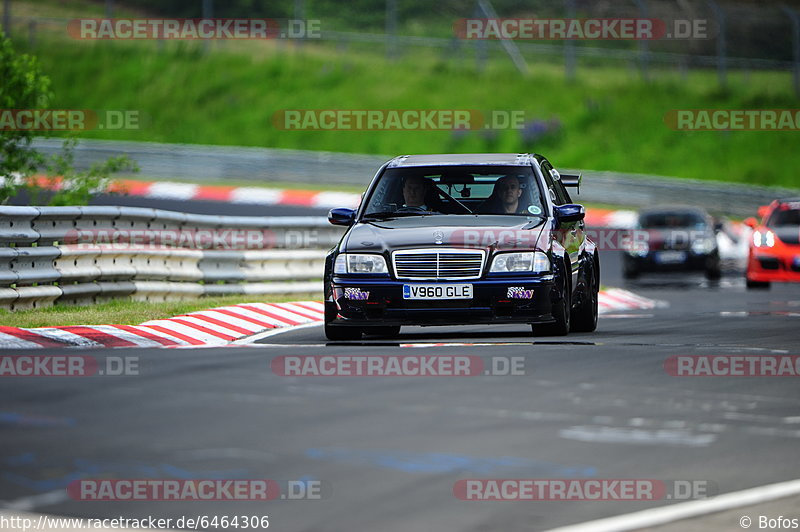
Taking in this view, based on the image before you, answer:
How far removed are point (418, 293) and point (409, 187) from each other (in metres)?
1.40

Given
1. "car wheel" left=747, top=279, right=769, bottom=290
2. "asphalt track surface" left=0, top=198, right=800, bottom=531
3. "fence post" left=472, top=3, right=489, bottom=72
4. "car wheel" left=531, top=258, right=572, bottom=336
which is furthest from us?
"fence post" left=472, top=3, right=489, bottom=72

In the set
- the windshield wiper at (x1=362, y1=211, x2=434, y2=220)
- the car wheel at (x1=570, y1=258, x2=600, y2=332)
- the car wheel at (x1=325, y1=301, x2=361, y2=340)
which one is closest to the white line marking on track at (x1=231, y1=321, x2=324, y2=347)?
the car wheel at (x1=325, y1=301, x2=361, y2=340)

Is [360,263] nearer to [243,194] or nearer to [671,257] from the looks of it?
[671,257]

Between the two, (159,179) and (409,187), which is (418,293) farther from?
(159,179)

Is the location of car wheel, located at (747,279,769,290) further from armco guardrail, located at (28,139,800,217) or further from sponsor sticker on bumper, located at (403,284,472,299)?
armco guardrail, located at (28,139,800,217)

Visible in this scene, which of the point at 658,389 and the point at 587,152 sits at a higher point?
the point at 587,152

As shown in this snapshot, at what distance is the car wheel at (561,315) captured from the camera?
12.7 m

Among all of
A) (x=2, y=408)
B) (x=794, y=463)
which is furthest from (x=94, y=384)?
(x=794, y=463)

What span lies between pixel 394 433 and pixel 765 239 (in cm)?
1629

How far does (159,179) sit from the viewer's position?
131 ft

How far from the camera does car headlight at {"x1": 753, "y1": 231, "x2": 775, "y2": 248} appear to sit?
23.2 metres

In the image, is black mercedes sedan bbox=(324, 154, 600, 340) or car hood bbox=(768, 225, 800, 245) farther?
car hood bbox=(768, 225, 800, 245)

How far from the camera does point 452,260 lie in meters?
12.6

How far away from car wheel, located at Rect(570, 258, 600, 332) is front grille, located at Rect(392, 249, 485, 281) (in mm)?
1951
